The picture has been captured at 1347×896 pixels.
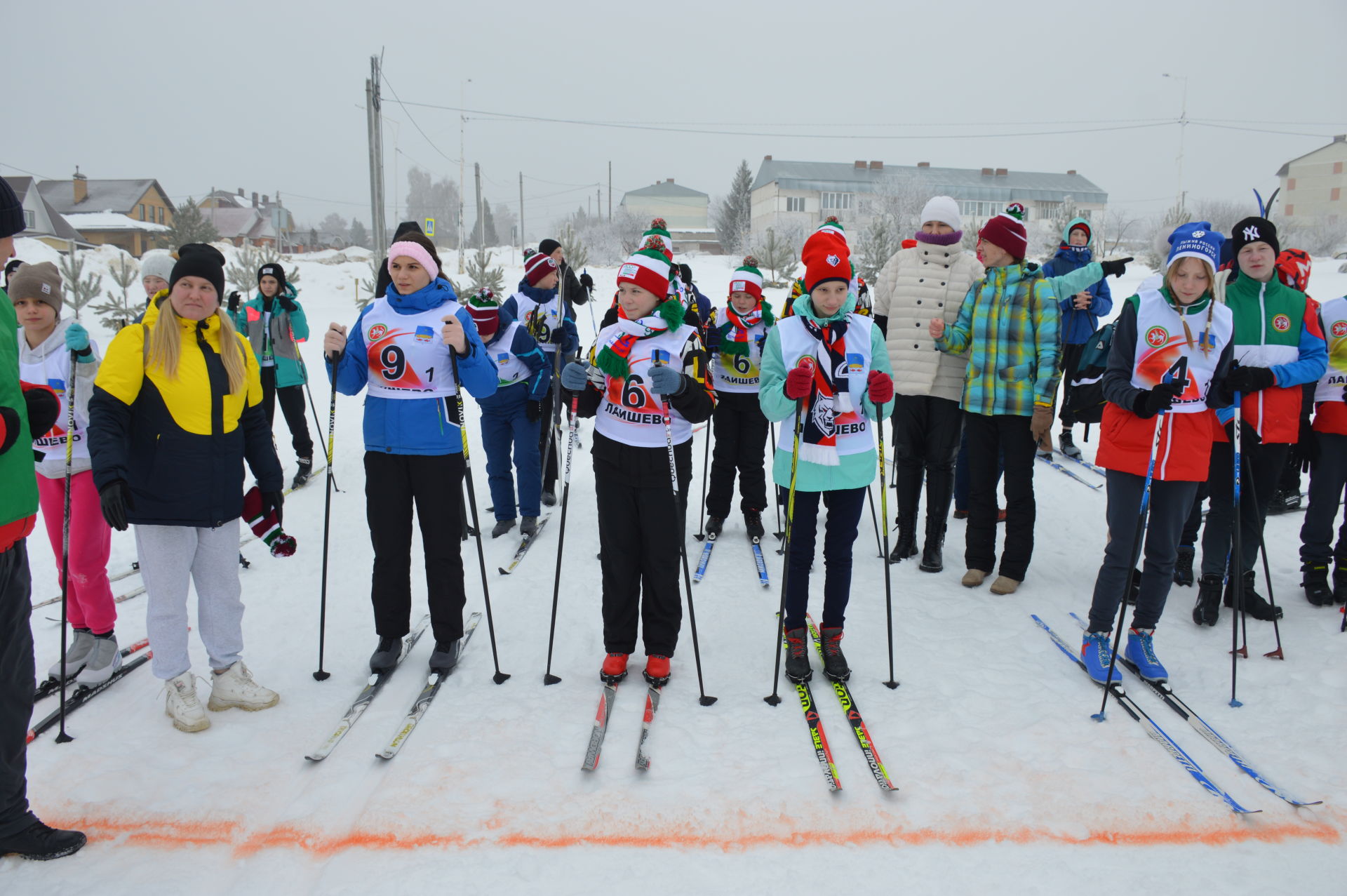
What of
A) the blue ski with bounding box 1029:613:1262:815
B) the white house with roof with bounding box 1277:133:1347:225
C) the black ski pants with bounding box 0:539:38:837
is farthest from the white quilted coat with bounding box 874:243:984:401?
the white house with roof with bounding box 1277:133:1347:225

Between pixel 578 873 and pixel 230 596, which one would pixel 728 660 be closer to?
pixel 578 873

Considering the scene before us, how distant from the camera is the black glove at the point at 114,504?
9.62 ft

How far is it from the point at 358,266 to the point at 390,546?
2770 centimetres

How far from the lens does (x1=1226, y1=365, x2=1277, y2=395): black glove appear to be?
3709 mm

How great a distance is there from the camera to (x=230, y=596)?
3.60m

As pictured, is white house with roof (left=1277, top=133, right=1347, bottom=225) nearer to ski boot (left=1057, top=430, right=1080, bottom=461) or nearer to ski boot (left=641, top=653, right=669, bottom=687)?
ski boot (left=1057, top=430, right=1080, bottom=461)

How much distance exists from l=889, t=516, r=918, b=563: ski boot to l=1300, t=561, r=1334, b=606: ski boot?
2410 mm

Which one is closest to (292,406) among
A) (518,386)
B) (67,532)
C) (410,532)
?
(518,386)

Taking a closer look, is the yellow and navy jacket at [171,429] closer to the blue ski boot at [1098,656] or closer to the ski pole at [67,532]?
the ski pole at [67,532]

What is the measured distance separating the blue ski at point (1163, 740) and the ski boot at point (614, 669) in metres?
2.40

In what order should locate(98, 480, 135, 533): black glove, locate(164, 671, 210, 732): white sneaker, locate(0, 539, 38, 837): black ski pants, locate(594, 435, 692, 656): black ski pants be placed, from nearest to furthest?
locate(0, 539, 38, 837): black ski pants
locate(98, 480, 135, 533): black glove
locate(164, 671, 210, 732): white sneaker
locate(594, 435, 692, 656): black ski pants

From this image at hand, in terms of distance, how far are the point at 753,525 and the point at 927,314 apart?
2141 millimetres

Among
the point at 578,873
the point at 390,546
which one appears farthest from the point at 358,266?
the point at 578,873

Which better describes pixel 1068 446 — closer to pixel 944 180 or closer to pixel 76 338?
pixel 76 338
